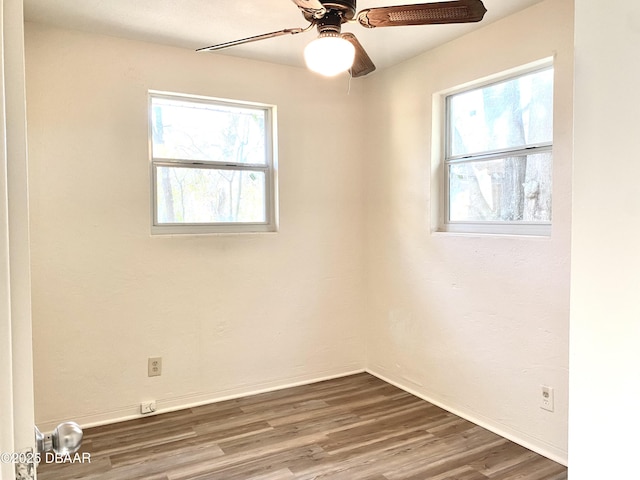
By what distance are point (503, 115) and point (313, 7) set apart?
1.66 metres

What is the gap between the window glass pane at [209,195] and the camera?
327 cm

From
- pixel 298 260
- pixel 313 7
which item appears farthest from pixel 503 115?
pixel 298 260

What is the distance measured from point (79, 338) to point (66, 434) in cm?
252

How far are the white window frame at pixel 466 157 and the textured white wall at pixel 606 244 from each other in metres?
2.05

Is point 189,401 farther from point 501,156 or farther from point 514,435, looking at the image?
point 501,156

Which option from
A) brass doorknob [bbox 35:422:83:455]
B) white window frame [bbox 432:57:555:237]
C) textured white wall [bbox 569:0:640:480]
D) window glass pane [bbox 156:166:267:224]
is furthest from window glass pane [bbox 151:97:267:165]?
textured white wall [bbox 569:0:640:480]

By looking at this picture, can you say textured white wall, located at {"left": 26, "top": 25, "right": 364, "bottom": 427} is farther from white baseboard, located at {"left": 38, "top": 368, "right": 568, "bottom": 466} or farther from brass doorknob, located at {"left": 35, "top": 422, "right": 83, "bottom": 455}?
brass doorknob, located at {"left": 35, "top": 422, "right": 83, "bottom": 455}

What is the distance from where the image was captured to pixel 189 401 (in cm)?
326

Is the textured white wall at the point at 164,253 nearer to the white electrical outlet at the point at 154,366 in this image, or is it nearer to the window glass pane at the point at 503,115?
the white electrical outlet at the point at 154,366

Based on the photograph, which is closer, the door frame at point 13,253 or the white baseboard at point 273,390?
the door frame at point 13,253

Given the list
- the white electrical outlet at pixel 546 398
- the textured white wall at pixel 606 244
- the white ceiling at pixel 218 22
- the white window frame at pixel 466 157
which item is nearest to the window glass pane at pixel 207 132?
the white ceiling at pixel 218 22

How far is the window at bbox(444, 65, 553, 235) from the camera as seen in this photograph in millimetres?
2662

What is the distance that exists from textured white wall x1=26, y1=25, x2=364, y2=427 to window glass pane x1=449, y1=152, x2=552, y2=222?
98 centimetres

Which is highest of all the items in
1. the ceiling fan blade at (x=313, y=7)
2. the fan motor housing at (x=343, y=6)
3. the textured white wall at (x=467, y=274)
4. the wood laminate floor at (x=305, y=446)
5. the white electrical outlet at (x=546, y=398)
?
the fan motor housing at (x=343, y=6)
